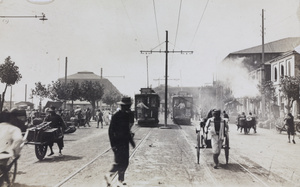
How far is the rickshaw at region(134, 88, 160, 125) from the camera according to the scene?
2642 centimetres

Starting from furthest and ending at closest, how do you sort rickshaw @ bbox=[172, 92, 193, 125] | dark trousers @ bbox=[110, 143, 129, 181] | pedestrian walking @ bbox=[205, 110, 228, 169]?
1. rickshaw @ bbox=[172, 92, 193, 125]
2. pedestrian walking @ bbox=[205, 110, 228, 169]
3. dark trousers @ bbox=[110, 143, 129, 181]

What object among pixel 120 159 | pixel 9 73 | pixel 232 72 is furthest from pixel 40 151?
pixel 232 72

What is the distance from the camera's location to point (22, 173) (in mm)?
6988

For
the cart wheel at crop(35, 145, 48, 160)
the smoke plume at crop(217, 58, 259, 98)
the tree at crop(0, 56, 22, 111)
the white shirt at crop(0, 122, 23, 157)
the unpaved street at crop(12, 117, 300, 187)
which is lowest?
the unpaved street at crop(12, 117, 300, 187)

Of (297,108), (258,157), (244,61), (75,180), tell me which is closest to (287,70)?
(297,108)

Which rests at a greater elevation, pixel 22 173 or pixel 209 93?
pixel 209 93

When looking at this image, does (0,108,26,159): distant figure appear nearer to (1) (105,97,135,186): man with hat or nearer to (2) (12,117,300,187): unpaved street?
(2) (12,117,300,187): unpaved street

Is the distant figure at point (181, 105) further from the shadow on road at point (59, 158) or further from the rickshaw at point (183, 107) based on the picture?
the shadow on road at point (59, 158)

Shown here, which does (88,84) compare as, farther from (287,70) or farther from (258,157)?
(258,157)

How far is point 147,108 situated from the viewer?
2641cm

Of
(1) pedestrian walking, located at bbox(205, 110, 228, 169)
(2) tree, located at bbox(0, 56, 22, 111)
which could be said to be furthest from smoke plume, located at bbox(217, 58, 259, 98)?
(1) pedestrian walking, located at bbox(205, 110, 228, 169)

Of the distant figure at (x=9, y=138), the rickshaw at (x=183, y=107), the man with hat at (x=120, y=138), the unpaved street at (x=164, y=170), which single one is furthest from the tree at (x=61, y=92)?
the man with hat at (x=120, y=138)

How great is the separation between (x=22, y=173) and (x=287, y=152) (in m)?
9.72

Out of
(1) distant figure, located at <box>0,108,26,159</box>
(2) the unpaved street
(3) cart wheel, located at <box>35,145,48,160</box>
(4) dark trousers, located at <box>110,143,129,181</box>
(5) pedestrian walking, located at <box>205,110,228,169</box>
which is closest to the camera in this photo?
(1) distant figure, located at <box>0,108,26,159</box>
